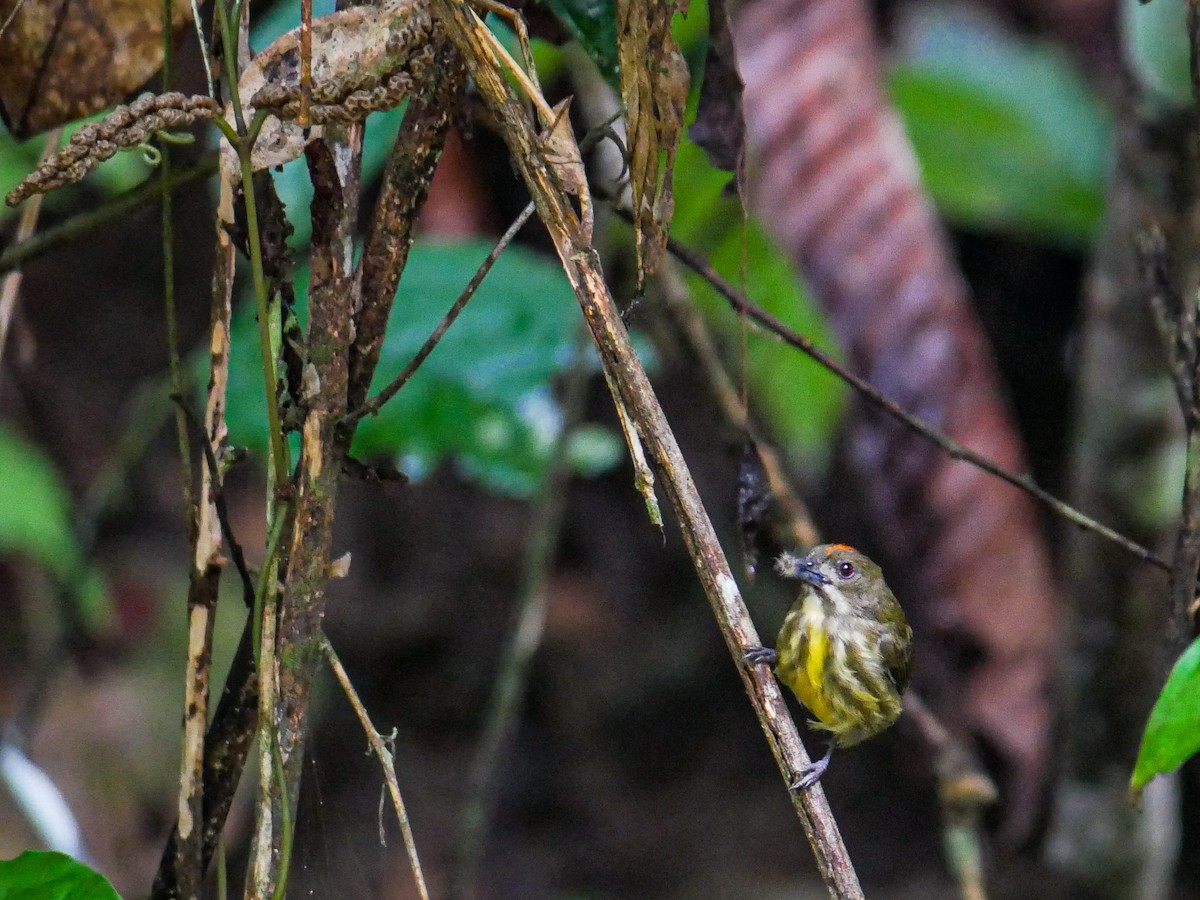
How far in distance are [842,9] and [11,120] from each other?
3087 millimetres

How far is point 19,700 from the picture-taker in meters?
5.42

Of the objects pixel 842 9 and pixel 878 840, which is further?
pixel 878 840

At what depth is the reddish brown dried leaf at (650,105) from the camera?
1.75 metres

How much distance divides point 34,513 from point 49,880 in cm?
284

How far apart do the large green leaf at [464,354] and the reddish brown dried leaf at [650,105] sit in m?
1.62

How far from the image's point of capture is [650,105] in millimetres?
1759

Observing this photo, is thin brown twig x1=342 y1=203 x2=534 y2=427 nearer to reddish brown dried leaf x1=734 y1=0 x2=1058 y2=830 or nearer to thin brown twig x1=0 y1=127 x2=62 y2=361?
thin brown twig x1=0 y1=127 x2=62 y2=361

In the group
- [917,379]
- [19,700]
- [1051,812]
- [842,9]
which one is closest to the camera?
[1051,812]

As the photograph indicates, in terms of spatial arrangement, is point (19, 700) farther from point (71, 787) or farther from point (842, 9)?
point (842, 9)

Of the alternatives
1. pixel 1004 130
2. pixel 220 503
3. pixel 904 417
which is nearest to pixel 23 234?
pixel 220 503

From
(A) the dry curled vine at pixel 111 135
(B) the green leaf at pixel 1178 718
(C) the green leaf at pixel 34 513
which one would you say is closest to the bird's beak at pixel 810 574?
(B) the green leaf at pixel 1178 718

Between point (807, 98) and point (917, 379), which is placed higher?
point (807, 98)

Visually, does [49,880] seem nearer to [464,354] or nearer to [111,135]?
[111,135]

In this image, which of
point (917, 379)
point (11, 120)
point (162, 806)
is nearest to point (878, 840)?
point (917, 379)
